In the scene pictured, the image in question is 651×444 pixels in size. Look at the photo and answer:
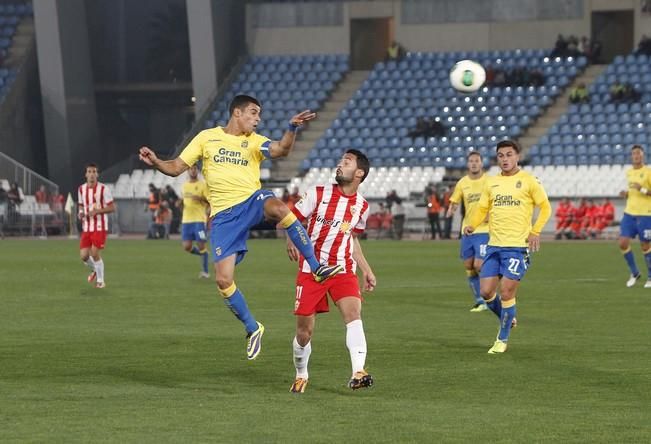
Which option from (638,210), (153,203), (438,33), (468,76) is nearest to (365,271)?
(638,210)

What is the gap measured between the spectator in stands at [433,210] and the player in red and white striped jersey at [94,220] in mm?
20638

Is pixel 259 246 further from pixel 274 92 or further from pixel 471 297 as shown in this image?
pixel 471 297

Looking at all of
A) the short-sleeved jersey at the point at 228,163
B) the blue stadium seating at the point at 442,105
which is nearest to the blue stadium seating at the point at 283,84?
the blue stadium seating at the point at 442,105

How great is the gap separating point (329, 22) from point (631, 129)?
13.8 metres

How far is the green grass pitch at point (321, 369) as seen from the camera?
8.55 m

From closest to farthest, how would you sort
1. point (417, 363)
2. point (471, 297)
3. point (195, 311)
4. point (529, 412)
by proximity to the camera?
point (529, 412) → point (417, 363) → point (195, 311) → point (471, 297)

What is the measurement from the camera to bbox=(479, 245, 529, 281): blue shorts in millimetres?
13107

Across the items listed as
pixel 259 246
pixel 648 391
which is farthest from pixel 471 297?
pixel 259 246

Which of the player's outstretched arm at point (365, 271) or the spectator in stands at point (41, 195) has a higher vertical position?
→ the player's outstretched arm at point (365, 271)

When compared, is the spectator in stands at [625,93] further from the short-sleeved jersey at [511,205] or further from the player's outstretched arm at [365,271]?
the player's outstretched arm at [365,271]

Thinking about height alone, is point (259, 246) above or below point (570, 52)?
below

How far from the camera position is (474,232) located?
17.6 m

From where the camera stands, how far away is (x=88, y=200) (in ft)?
72.2

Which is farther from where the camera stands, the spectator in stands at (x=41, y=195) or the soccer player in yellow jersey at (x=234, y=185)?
the spectator in stands at (x=41, y=195)
